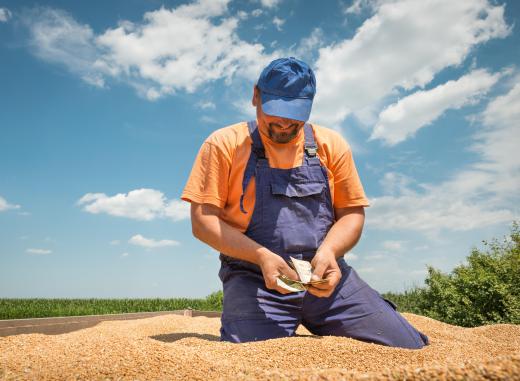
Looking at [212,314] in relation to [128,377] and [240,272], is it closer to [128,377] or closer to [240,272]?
[240,272]

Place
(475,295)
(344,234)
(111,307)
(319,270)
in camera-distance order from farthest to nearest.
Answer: (111,307)
(475,295)
(344,234)
(319,270)

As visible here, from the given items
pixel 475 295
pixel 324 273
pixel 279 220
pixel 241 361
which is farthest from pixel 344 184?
pixel 475 295

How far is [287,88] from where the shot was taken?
→ 10.3 feet

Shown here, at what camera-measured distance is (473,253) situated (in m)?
7.79

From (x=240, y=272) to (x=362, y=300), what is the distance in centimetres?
86

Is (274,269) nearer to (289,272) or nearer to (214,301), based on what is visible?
(289,272)

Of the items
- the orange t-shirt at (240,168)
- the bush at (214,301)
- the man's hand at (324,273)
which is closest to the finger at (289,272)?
the man's hand at (324,273)

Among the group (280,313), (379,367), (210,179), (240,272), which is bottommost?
(379,367)

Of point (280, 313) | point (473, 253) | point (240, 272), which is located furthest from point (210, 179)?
point (473, 253)

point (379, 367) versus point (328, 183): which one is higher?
point (328, 183)

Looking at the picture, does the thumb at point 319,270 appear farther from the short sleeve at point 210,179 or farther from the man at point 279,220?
the short sleeve at point 210,179

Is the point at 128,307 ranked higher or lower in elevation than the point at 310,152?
lower

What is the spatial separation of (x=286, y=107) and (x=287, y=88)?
0.51ft

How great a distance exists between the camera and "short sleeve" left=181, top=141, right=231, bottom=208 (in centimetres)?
322
